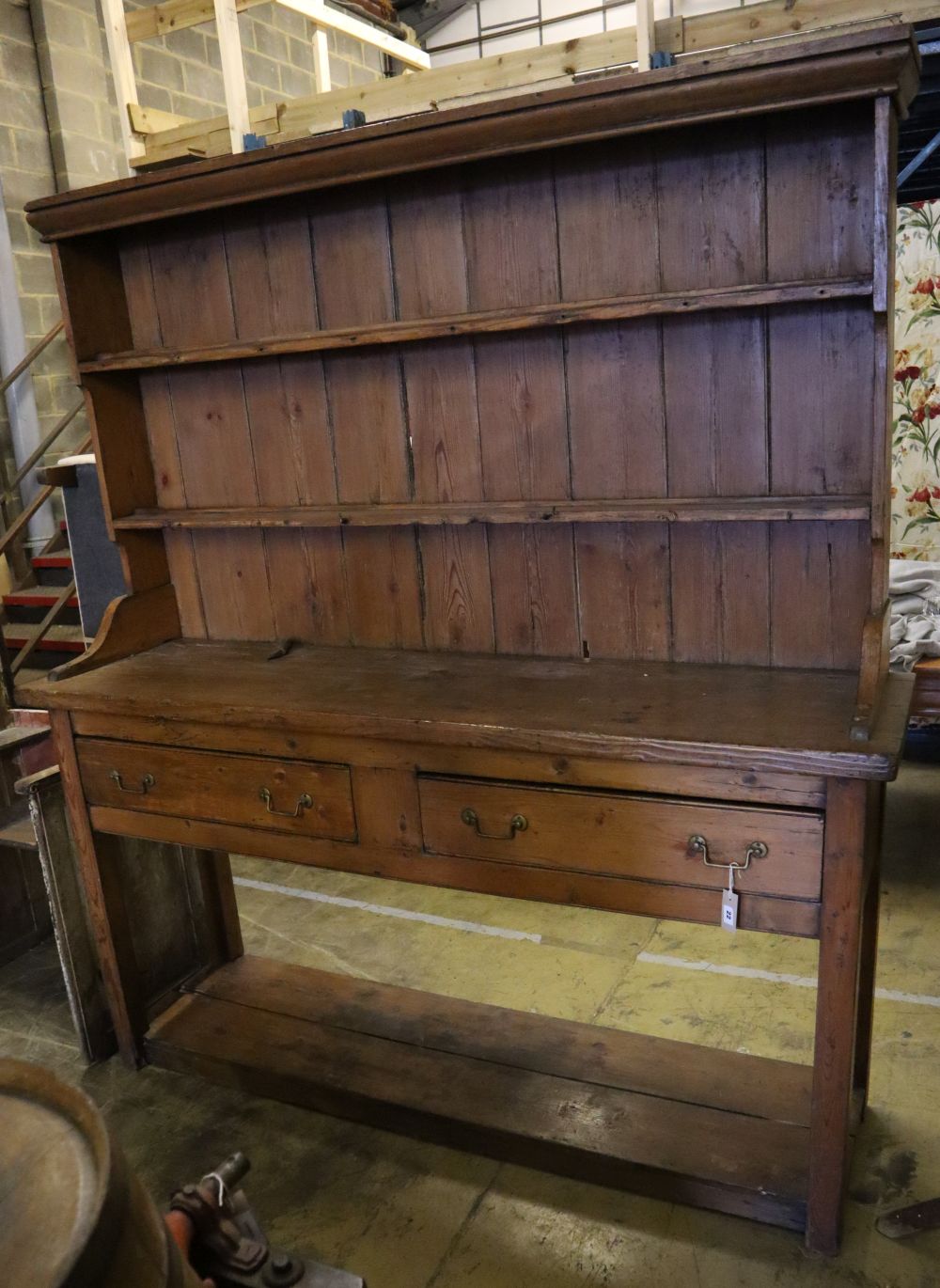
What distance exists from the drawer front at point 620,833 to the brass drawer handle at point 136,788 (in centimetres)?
62

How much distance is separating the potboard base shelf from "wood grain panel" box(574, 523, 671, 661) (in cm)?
85

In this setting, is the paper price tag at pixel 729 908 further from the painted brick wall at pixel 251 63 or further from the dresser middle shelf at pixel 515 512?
the painted brick wall at pixel 251 63

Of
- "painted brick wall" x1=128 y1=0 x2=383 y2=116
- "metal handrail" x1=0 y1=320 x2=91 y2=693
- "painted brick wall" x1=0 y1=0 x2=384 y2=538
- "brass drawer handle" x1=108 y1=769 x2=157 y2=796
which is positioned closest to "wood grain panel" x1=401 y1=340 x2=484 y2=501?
"brass drawer handle" x1=108 y1=769 x2=157 y2=796

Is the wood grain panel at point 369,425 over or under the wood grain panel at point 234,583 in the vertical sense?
over

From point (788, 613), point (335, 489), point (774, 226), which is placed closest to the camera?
point (774, 226)

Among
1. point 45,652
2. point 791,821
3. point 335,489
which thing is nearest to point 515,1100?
point 791,821

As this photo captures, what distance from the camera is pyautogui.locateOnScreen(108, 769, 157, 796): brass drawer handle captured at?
2084 mm

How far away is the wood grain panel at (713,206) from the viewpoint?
1.79 m

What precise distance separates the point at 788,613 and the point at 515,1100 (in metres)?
A: 1.09

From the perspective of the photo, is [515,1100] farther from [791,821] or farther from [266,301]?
[266,301]

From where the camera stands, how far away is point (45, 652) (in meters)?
4.70

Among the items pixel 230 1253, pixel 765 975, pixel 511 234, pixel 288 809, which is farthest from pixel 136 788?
pixel 765 975

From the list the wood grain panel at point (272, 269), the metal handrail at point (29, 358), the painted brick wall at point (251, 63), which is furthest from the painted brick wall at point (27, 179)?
the wood grain panel at point (272, 269)

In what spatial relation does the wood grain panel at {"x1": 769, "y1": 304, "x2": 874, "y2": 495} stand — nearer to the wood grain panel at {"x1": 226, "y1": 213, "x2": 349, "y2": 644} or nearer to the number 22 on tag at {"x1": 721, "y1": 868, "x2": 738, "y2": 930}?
the number 22 on tag at {"x1": 721, "y1": 868, "x2": 738, "y2": 930}
